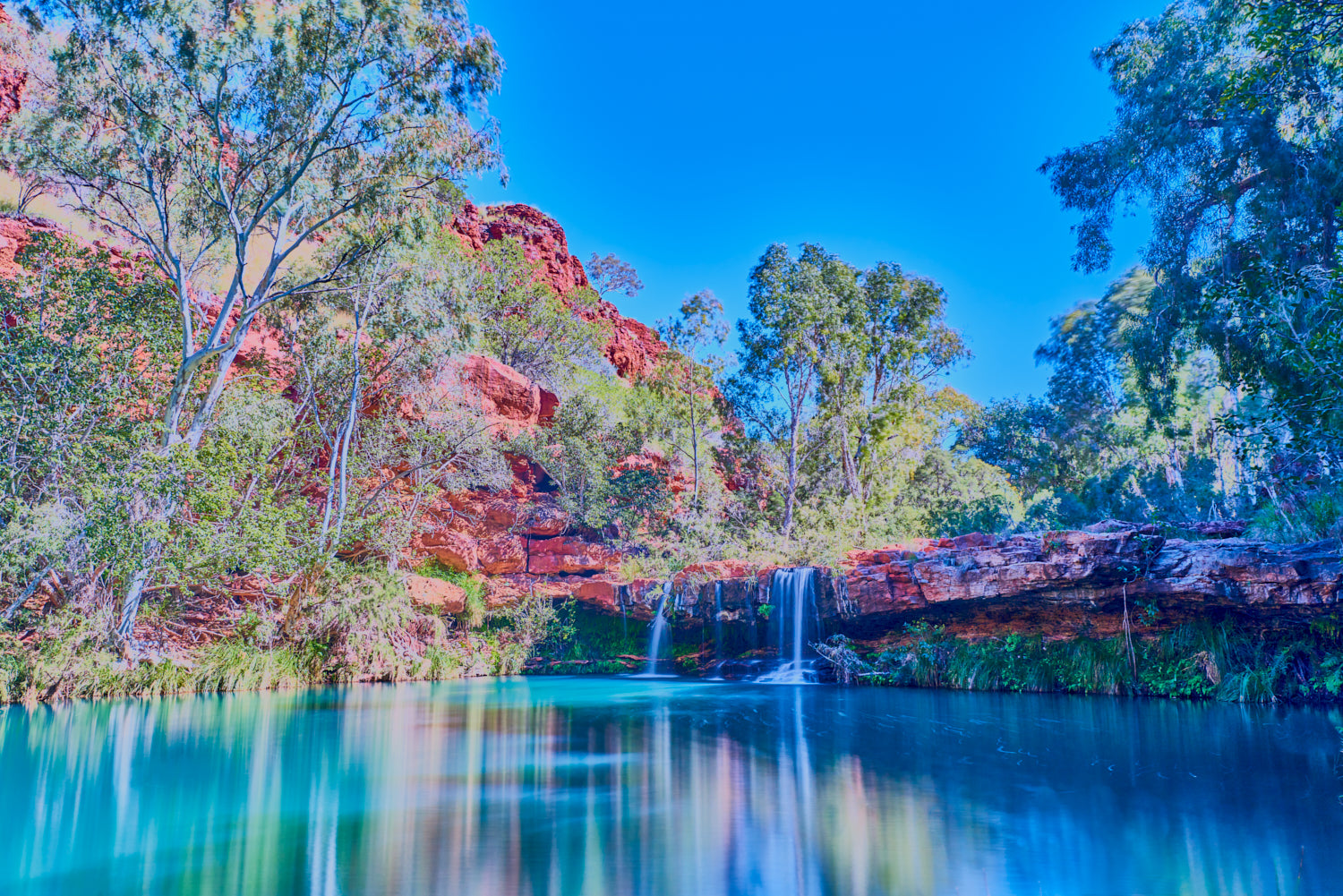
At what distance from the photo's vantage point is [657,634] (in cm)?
1841

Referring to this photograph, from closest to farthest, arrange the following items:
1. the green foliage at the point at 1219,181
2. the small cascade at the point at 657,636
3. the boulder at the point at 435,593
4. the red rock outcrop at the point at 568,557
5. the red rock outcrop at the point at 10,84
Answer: the green foliage at the point at 1219,181 → the boulder at the point at 435,593 → the small cascade at the point at 657,636 → the red rock outcrop at the point at 568,557 → the red rock outcrop at the point at 10,84

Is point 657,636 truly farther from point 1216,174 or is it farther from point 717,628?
point 1216,174

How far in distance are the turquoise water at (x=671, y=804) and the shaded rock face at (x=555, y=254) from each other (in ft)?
111

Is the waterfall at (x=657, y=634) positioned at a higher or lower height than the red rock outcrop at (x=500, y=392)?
lower

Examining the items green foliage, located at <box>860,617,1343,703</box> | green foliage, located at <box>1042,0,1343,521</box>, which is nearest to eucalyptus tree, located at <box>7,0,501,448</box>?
green foliage, located at <box>1042,0,1343,521</box>

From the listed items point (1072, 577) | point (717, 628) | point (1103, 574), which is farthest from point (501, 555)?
point (1103, 574)

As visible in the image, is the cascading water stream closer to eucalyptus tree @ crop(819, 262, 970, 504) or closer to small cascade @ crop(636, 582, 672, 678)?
small cascade @ crop(636, 582, 672, 678)

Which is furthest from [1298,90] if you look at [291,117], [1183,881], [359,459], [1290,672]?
[359,459]

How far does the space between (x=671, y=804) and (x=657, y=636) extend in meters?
13.7

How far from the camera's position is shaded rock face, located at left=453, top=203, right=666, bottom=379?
42156 millimetres

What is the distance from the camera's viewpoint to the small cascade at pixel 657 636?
17953mm

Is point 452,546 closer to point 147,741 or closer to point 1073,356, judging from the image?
point 147,741

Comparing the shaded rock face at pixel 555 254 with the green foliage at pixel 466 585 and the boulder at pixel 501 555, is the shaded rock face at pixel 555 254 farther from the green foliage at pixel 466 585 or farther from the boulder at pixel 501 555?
the green foliage at pixel 466 585

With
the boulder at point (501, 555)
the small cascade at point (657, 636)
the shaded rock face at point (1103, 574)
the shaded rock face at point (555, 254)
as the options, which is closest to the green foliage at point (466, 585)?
the boulder at point (501, 555)
